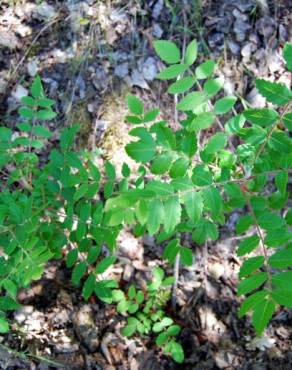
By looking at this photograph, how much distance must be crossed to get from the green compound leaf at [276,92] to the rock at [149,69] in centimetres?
212

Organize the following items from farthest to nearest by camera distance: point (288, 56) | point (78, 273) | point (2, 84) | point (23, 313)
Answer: point (2, 84) < point (23, 313) < point (78, 273) < point (288, 56)

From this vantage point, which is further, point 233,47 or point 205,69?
point 233,47

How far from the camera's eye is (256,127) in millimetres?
2010

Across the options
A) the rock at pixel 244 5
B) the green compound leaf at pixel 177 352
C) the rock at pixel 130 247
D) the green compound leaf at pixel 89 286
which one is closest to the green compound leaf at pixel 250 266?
the green compound leaf at pixel 89 286

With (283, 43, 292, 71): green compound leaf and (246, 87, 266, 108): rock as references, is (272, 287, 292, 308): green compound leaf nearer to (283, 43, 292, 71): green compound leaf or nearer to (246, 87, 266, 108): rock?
(283, 43, 292, 71): green compound leaf

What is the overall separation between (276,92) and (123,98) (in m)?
2.13

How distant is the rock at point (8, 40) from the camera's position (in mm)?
3932

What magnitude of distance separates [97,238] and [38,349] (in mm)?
1239

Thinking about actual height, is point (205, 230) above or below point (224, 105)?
below

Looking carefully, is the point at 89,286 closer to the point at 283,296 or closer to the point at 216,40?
the point at 283,296

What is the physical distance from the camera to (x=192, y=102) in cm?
207

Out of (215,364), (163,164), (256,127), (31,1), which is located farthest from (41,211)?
(31,1)

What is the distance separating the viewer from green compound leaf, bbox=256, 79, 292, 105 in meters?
1.87

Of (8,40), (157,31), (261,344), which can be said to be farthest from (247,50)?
(261,344)
